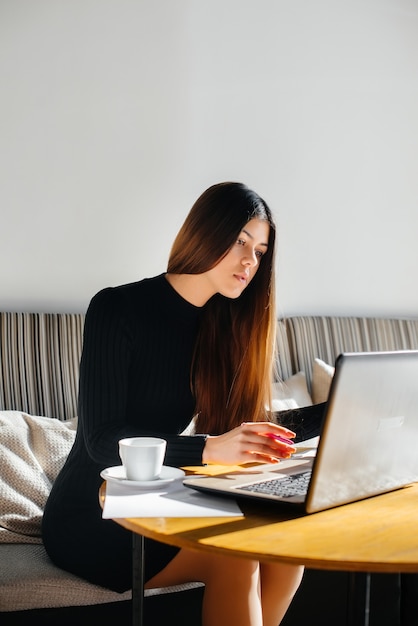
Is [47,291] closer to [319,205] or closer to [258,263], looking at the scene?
[258,263]

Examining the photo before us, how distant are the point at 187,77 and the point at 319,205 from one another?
650 millimetres

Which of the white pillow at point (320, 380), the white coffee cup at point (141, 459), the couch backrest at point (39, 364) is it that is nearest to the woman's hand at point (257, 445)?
the white coffee cup at point (141, 459)

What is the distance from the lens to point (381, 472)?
1017 millimetres

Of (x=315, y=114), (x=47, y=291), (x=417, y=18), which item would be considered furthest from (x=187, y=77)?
(x=417, y=18)

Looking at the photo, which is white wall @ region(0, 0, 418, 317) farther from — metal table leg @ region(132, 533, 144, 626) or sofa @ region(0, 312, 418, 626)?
metal table leg @ region(132, 533, 144, 626)

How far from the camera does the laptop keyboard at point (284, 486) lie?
975 millimetres

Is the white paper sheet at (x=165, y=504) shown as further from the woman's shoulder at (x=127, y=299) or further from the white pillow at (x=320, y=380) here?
the white pillow at (x=320, y=380)

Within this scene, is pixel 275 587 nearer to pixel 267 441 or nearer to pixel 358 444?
pixel 267 441

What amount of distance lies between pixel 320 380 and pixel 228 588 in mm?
1270

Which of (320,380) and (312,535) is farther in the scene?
(320,380)

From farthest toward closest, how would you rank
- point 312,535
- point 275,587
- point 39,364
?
point 39,364 → point 275,587 → point 312,535

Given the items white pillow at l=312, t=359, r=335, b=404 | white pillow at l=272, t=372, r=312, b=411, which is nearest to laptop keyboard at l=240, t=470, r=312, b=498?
white pillow at l=272, t=372, r=312, b=411

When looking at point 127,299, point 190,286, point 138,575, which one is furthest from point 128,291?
point 138,575

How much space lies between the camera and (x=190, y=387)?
1472 mm
